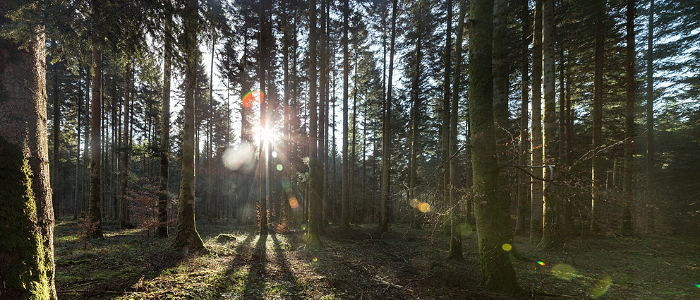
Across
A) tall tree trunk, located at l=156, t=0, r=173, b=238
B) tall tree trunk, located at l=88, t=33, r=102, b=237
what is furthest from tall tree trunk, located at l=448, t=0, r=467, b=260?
tall tree trunk, located at l=88, t=33, r=102, b=237

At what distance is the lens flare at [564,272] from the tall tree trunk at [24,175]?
9560 mm

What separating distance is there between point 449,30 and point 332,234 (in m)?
12.2

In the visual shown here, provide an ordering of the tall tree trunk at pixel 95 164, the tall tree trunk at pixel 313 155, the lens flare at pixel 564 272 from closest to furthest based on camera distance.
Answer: the lens flare at pixel 564 272
the tall tree trunk at pixel 95 164
the tall tree trunk at pixel 313 155

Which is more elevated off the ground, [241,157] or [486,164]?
[486,164]

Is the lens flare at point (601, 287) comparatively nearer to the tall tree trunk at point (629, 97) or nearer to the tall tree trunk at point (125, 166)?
the tall tree trunk at point (629, 97)

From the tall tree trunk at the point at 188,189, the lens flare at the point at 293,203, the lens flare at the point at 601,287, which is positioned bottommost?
the lens flare at the point at 293,203

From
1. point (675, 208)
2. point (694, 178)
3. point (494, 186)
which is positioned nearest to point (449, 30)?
point (494, 186)

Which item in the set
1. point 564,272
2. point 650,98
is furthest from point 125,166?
point 650,98

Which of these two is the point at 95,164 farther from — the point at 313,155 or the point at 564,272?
the point at 564,272

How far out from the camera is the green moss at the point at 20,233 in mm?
2301

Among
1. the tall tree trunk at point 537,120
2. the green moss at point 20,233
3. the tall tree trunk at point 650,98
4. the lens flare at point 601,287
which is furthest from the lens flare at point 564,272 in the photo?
the tall tree trunk at point 650,98

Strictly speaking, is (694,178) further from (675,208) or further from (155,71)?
(155,71)

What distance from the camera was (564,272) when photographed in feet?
22.5

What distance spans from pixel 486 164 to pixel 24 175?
21.3ft
